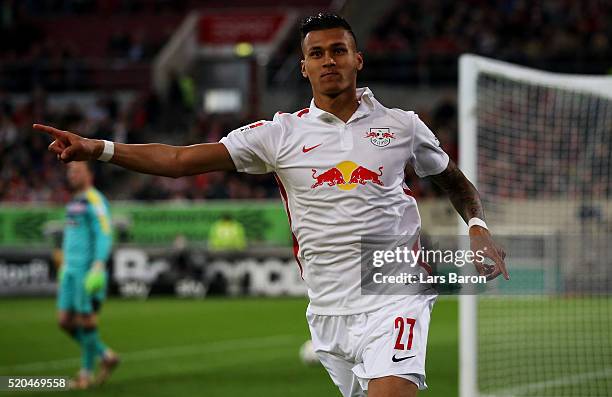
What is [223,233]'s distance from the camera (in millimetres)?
24766

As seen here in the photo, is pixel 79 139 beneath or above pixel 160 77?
beneath

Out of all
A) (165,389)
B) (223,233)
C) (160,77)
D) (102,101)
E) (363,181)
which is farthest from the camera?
(160,77)

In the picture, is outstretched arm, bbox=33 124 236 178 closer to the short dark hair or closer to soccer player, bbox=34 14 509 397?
soccer player, bbox=34 14 509 397

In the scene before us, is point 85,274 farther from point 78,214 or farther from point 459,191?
point 459,191

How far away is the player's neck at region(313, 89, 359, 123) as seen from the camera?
5.39 metres

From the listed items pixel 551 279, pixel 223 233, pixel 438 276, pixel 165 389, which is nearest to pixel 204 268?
pixel 223 233

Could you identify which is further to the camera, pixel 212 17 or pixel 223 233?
pixel 212 17

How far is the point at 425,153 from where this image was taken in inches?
219

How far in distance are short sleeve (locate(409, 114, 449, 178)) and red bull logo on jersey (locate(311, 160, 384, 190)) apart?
1.06 ft

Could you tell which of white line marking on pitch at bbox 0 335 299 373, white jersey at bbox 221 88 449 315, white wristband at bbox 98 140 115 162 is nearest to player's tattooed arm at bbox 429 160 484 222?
white jersey at bbox 221 88 449 315

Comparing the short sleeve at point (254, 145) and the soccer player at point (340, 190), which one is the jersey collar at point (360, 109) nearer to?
the soccer player at point (340, 190)

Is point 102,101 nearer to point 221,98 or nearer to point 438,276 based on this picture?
point 221,98

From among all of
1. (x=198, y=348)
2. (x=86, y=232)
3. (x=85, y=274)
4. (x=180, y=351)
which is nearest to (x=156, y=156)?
(x=85, y=274)

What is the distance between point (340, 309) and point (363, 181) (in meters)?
0.62
